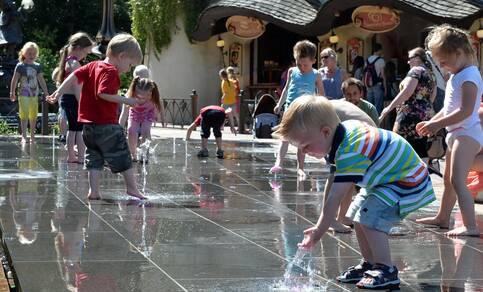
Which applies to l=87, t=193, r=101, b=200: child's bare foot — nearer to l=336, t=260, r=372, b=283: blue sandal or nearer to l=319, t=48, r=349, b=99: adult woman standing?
l=336, t=260, r=372, b=283: blue sandal

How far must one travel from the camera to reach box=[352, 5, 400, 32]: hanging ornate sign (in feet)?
72.9

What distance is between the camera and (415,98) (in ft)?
31.5

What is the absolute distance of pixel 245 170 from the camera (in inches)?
488

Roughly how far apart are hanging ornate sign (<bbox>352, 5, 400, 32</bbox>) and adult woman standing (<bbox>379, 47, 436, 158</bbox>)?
1269cm

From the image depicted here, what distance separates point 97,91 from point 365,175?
3.92 metres

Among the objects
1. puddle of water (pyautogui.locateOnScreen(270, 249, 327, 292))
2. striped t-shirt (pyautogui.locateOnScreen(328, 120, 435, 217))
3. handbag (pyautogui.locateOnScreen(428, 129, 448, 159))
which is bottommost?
puddle of water (pyautogui.locateOnScreen(270, 249, 327, 292))

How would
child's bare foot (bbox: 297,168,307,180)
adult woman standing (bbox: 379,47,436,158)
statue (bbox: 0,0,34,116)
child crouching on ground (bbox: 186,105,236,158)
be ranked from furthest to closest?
statue (bbox: 0,0,34,116) → child crouching on ground (bbox: 186,105,236,158) → child's bare foot (bbox: 297,168,307,180) → adult woman standing (bbox: 379,47,436,158)

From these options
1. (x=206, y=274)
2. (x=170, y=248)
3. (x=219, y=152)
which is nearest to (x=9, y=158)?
(x=219, y=152)

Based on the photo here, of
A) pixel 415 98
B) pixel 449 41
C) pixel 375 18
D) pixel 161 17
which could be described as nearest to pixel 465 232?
pixel 449 41

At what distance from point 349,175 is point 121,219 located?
9.88ft

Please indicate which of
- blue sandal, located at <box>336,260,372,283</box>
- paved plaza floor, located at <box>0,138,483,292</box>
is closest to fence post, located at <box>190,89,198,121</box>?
paved plaza floor, located at <box>0,138,483,292</box>

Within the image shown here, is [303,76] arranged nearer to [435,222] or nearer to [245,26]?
[435,222]

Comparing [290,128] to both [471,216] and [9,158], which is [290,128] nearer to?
[471,216]

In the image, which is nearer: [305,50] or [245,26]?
[305,50]
